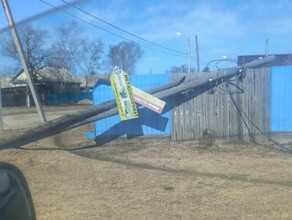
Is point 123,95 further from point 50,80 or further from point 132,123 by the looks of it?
point 50,80

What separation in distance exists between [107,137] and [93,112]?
105 centimetres

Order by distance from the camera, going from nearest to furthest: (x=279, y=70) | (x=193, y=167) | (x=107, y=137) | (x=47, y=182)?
(x=47, y=182) → (x=193, y=167) → (x=279, y=70) → (x=107, y=137)

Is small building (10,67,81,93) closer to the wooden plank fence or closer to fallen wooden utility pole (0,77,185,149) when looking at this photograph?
fallen wooden utility pole (0,77,185,149)

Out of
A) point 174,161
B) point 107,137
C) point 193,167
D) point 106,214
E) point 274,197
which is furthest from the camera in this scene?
point 107,137

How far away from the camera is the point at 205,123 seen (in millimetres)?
11172

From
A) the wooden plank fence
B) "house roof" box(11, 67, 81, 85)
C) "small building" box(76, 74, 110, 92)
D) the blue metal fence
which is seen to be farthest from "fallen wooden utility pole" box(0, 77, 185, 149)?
"small building" box(76, 74, 110, 92)

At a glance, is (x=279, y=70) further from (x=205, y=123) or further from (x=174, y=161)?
(x=174, y=161)

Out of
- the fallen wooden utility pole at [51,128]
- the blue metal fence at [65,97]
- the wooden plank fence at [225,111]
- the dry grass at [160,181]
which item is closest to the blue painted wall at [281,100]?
the wooden plank fence at [225,111]

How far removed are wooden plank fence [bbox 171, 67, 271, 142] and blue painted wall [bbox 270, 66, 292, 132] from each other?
0.44ft

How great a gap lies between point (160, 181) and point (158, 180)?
0.29 ft

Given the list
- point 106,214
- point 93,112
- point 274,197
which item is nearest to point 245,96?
point 93,112

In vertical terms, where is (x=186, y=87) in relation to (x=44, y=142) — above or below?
above

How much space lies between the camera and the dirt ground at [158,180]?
5.41 metres

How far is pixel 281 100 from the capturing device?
35.4ft
